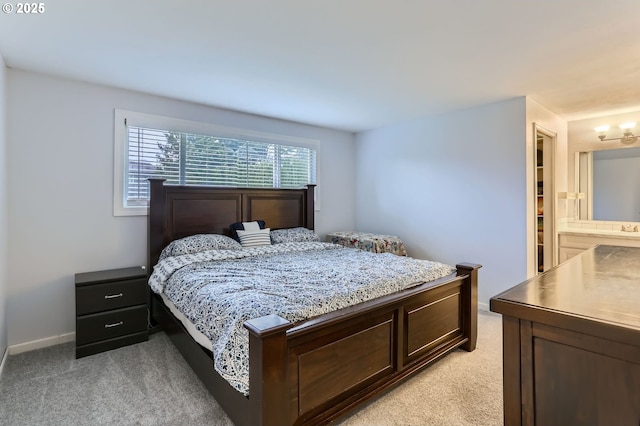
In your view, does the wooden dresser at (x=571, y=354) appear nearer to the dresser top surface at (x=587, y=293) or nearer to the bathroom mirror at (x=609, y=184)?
the dresser top surface at (x=587, y=293)

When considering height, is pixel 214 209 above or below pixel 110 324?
above

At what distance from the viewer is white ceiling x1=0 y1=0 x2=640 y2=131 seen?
1.92 meters

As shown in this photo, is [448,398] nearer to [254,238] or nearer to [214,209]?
[254,238]

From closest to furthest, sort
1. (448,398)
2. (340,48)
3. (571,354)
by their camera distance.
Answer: (571,354) → (448,398) → (340,48)

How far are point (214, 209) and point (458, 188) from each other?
304 centimetres

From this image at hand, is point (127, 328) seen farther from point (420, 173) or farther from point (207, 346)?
point (420, 173)

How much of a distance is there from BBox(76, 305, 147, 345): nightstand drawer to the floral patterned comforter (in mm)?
316

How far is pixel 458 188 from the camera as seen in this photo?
4.06 m

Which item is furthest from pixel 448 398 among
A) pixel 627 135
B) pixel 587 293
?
pixel 627 135

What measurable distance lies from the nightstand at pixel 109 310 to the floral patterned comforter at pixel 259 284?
206 mm

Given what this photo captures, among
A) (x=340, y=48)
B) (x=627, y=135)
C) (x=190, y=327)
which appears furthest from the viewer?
(x=627, y=135)

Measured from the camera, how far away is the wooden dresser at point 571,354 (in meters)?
0.94

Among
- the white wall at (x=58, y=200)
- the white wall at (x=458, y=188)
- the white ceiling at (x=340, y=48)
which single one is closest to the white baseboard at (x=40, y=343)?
the white wall at (x=58, y=200)

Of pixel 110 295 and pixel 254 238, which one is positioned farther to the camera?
pixel 254 238
